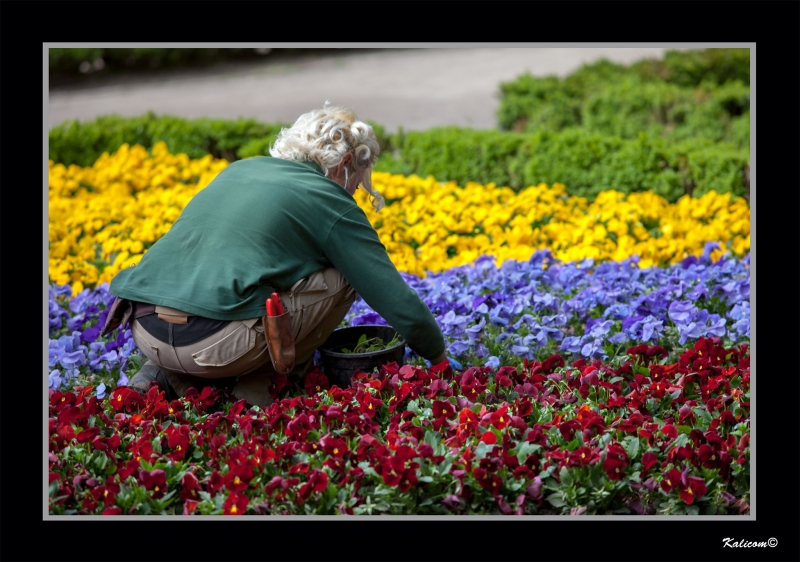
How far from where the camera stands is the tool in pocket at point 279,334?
2.64 meters

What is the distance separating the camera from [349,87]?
1297 centimetres

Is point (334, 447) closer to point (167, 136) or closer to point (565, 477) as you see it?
point (565, 477)

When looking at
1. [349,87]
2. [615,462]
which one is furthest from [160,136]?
[349,87]

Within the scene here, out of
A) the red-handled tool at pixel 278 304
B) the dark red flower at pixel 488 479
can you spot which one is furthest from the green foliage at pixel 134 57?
the dark red flower at pixel 488 479

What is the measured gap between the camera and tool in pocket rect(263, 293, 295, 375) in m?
2.64

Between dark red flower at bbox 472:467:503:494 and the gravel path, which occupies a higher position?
the gravel path

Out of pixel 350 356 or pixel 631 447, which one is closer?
pixel 631 447

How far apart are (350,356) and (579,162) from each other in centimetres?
324

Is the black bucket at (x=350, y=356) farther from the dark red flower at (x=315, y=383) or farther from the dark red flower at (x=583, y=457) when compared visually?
the dark red flower at (x=583, y=457)

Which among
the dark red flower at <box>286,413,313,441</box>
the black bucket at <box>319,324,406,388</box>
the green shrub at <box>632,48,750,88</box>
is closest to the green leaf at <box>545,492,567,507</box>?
the dark red flower at <box>286,413,313,441</box>

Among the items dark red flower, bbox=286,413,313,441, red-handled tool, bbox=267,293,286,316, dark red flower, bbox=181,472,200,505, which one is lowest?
dark red flower, bbox=181,472,200,505

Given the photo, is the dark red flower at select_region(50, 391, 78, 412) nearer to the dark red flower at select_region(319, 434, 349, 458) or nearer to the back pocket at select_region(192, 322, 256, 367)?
the back pocket at select_region(192, 322, 256, 367)

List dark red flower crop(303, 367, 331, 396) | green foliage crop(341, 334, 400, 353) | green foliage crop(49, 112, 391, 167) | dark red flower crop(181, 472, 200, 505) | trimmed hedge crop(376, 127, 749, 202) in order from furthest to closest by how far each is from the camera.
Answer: green foliage crop(49, 112, 391, 167)
trimmed hedge crop(376, 127, 749, 202)
green foliage crop(341, 334, 400, 353)
dark red flower crop(303, 367, 331, 396)
dark red flower crop(181, 472, 200, 505)

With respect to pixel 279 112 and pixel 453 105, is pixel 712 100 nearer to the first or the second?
pixel 453 105
